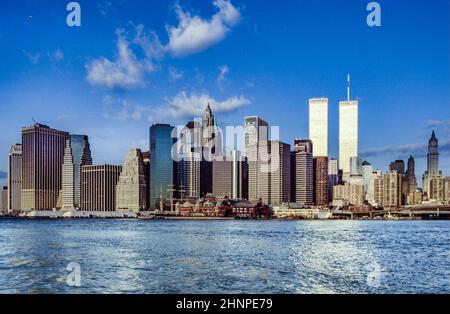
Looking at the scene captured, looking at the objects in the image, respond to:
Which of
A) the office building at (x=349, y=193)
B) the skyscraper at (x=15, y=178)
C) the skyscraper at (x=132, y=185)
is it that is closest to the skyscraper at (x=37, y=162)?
the skyscraper at (x=15, y=178)

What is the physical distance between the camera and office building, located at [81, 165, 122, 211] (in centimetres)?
7619

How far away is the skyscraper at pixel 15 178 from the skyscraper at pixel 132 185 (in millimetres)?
15324

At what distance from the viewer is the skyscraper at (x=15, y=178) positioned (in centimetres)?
3428

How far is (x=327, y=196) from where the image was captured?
93938 mm

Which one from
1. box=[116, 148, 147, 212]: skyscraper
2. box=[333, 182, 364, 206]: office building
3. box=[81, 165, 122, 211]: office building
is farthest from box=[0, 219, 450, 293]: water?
box=[333, 182, 364, 206]: office building

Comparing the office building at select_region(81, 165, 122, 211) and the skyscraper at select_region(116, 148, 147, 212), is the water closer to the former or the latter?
the skyscraper at select_region(116, 148, 147, 212)

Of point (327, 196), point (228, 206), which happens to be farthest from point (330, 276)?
point (327, 196)

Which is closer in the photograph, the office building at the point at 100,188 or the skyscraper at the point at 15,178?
the skyscraper at the point at 15,178

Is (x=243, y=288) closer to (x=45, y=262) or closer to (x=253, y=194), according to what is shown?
(x=45, y=262)

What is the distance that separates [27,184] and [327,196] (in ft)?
193

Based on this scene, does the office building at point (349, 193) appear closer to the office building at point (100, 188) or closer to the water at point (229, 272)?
the office building at point (100, 188)

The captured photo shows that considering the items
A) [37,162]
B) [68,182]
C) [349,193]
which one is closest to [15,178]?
[37,162]

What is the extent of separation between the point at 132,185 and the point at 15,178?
26.7 metres

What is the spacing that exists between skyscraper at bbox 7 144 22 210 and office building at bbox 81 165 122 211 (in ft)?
35.9
